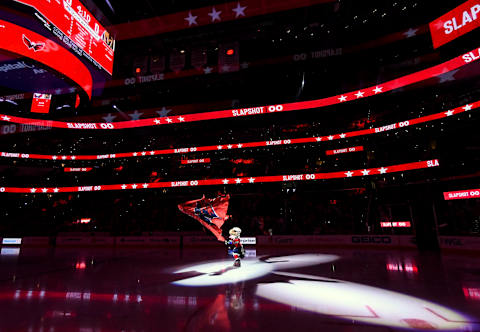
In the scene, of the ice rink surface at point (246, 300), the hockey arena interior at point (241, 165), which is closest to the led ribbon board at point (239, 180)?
the hockey arena interior at point (241, 165)

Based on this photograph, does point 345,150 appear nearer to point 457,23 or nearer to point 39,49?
point 457,23

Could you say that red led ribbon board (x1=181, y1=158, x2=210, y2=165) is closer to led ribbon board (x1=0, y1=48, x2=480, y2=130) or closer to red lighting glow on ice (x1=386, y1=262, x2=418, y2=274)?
led ribbon board (x1=0, y1=48, x2=480, y2=130)

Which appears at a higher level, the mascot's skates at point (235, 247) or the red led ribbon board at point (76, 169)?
the red led ribbon board at point (76, 169)

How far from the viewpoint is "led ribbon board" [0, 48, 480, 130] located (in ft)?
50.3

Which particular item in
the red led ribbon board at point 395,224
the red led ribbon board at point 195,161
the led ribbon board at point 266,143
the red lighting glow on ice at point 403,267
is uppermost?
the led ribbon board at point 266,143

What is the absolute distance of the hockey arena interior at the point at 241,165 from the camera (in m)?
5.48

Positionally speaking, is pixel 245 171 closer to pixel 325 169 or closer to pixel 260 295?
pixel 325 169

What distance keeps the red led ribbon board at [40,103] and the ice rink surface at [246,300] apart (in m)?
14.8

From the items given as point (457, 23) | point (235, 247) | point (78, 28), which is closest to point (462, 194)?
point (457, 23)

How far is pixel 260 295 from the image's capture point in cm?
567

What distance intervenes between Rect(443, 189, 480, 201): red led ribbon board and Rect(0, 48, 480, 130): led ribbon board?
7287 millimetres

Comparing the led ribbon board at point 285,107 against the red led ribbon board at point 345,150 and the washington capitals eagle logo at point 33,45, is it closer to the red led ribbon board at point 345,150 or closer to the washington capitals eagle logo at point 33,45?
the red led ribbon board at point 345,150

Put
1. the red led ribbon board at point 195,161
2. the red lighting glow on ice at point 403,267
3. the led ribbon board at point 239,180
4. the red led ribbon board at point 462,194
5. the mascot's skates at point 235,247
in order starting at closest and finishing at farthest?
the red lighting glow on ice at point 403,267
the mascot's skates at point 235,247
the red led ribbon board at point 462,194
the led ribbon board at point 239,180
the red led ribbon board at point 195,161

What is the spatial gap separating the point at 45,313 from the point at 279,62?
1679cm
